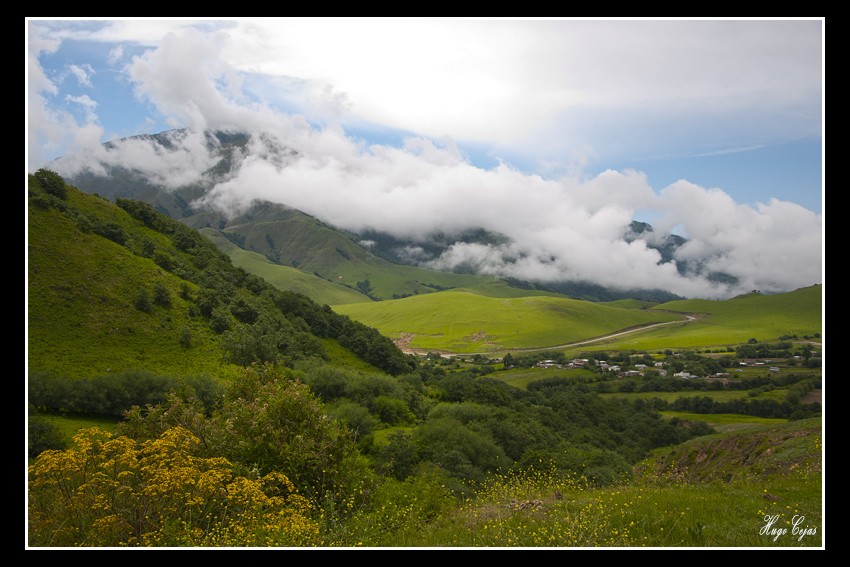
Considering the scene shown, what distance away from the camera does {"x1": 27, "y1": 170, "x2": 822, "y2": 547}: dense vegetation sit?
31.4ft

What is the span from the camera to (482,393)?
64.8m

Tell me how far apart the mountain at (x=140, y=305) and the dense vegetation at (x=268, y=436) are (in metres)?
0.23

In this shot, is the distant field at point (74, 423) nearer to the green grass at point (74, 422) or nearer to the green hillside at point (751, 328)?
the green grass at point (74, 422)

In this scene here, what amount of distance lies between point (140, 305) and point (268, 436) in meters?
33.2

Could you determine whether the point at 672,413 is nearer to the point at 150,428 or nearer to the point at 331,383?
the point at 331,383

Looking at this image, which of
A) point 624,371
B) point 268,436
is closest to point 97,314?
point 268,436

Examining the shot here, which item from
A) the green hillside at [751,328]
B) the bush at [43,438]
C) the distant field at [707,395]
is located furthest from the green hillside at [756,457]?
the green hillside at [751,328]

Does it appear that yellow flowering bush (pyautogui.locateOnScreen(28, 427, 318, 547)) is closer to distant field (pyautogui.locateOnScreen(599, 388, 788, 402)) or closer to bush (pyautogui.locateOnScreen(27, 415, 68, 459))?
bush (pyautogui.locateOnScreen(27, 415, 68, 459))

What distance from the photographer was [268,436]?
1379 cm

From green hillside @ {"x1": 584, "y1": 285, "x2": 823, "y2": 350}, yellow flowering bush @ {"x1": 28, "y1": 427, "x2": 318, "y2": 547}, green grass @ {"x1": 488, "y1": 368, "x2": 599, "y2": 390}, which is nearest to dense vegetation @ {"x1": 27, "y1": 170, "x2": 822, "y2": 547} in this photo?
yellow flowering bush @ {"x1": 28, "y1": 427, "x2": 318, "y2": 547}

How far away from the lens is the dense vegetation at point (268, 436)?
9.59 metres

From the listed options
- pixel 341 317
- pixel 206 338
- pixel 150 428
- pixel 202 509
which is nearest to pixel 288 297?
pixel 341 317

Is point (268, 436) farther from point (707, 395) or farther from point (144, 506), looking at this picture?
point (707, 395)

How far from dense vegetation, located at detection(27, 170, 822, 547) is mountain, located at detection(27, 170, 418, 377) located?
0.23 meters
